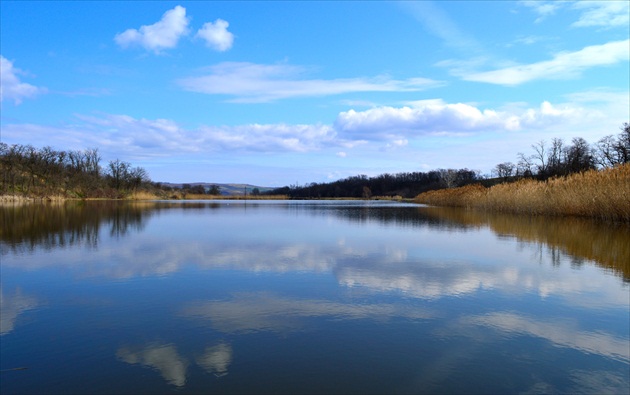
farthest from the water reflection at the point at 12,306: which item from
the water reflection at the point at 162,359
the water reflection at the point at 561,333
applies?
the water reflection at the point at 561,333

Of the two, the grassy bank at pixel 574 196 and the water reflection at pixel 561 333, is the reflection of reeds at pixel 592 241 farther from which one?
the water reflection at pixel 561 333

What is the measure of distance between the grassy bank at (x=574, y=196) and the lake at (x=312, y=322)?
7.64 m

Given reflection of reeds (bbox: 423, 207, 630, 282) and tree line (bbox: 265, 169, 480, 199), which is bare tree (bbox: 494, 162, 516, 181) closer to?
tree line (bbox: 265, 169, 480, 199)

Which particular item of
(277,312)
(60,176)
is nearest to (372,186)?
(60,176)

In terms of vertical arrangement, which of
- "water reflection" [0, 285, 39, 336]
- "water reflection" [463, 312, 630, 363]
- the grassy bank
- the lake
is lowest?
"water reflection" [463, 312, 630, 363]

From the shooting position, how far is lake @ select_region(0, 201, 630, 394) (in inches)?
113

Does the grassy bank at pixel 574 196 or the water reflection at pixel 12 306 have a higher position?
the grassy bank at pixel 574 196

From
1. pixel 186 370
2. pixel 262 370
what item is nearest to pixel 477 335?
pixel 262 370

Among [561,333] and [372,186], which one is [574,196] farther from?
[372,186]

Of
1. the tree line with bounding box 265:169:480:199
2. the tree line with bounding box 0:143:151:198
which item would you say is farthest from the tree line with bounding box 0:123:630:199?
the tree line with bounding box 265:169:480:199

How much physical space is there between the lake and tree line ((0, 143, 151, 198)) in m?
42.6

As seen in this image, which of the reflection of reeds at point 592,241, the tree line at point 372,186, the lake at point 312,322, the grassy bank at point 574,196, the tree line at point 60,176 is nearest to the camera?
the lake at point 312,322

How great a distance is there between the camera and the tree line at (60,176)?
43.4 metres

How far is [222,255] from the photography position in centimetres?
801
